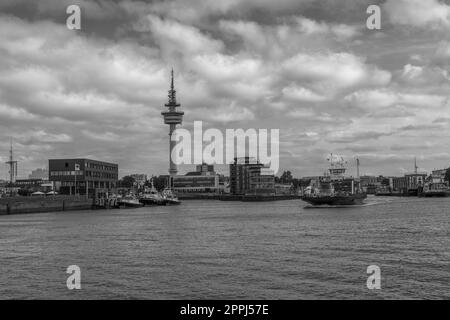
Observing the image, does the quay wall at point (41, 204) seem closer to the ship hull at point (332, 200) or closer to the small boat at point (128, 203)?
the small boat at point (128, 203)

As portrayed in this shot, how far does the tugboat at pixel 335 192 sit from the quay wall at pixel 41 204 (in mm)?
62965

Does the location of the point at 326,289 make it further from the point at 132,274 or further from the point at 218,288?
the point at 132,274

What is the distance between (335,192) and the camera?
167000 mm

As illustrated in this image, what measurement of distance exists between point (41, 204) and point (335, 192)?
85.6 meters

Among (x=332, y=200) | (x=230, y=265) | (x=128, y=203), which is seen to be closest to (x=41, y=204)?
(x=128, y=203)

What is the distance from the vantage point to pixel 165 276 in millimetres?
33750

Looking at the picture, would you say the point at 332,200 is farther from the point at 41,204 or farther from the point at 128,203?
the point at 41,204

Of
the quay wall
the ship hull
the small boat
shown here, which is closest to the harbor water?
the quay wall

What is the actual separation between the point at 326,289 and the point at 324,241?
22.8 metres

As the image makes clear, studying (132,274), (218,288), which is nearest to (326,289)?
(218,288)

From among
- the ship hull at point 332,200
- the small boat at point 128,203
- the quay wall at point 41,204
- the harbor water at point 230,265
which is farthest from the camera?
the small boat at point 128,203

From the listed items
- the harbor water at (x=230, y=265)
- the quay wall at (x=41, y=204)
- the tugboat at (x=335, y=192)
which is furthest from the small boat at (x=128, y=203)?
the harbor water at (x=230, y=265)

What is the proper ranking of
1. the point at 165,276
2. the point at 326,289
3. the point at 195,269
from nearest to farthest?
the point at 326,289, the point at 165,276, the point at 195,269

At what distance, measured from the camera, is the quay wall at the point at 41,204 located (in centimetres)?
12606
